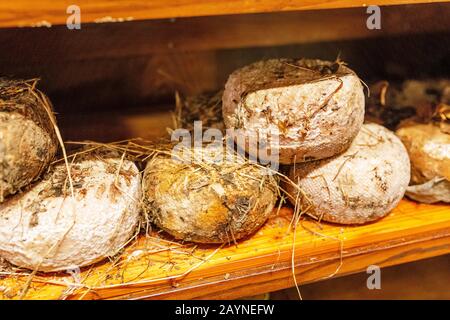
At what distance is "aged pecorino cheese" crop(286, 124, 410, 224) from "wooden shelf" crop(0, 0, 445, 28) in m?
0.29

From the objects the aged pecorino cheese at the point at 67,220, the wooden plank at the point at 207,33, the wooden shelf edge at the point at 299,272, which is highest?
the wooden plank at the point at 207,33

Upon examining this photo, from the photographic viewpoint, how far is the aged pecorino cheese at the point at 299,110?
694mm

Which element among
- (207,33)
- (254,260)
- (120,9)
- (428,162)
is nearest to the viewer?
(120,9)

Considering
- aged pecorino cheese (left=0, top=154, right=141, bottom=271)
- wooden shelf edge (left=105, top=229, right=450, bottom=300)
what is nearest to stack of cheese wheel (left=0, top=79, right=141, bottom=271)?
aged pecorino cheese (left=0, top=154, right=141, bottom=271)

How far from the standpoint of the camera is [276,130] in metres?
0.71

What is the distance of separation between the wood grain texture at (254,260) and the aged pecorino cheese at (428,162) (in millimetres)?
35

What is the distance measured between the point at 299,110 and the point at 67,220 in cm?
38


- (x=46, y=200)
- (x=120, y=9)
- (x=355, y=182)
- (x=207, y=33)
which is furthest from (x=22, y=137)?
(x=207, y=33)

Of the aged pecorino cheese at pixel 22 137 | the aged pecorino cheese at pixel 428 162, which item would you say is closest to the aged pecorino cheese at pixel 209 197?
the aged pecorino cheese at pixel 22 137

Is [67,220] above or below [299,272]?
above

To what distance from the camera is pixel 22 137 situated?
2.03 feet

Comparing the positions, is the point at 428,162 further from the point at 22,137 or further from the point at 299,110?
the point at 22,137

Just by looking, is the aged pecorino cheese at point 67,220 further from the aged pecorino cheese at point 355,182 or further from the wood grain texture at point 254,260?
the aged pecorino cheese at point 355,182

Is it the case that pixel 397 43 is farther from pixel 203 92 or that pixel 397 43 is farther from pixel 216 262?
pixel 216 262
